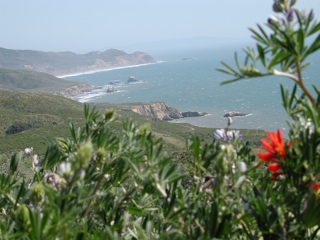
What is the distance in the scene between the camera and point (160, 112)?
67250 millimetres

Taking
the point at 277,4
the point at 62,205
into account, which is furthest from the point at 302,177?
the point at 62,205

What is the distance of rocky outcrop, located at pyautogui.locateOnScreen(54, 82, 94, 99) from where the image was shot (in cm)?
9856

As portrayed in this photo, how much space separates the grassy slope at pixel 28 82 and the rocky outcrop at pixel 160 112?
48.0m

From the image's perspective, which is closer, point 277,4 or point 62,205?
point 62,205

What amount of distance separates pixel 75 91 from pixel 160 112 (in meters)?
48.3

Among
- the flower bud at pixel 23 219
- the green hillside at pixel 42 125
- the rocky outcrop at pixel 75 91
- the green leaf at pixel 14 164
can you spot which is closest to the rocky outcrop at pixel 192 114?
the green hillside at pixel 42 125

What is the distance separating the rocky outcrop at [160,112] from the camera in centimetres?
6469

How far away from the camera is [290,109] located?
1.20 m

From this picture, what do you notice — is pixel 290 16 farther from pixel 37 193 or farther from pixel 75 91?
pixel 75 91

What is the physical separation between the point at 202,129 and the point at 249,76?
1849 inches

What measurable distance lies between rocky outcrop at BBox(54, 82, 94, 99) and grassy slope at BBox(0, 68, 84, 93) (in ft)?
8.99

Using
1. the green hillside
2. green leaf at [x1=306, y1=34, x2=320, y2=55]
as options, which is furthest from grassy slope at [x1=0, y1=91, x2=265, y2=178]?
green leaf at [x1=306, y1=34, x2=320, y2=55]

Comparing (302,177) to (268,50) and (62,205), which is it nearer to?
(268,50)

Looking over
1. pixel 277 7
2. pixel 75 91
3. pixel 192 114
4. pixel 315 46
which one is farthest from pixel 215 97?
pixel 315 46
